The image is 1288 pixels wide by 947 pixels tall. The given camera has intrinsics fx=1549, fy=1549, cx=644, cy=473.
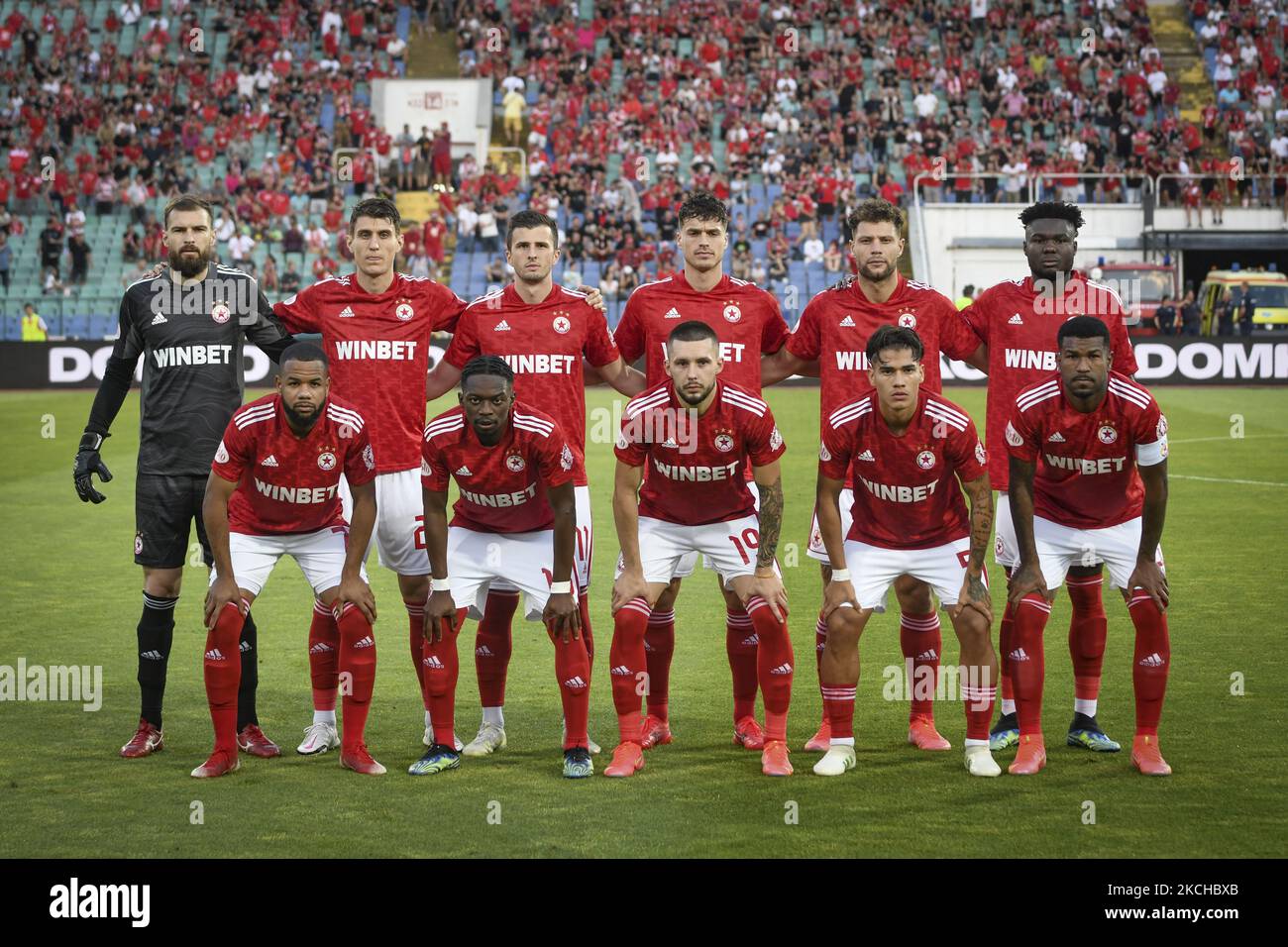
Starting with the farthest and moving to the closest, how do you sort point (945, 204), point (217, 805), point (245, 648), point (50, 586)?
point (945, 204) < point (50, 586) < point (245, 648) < point (217, 805)

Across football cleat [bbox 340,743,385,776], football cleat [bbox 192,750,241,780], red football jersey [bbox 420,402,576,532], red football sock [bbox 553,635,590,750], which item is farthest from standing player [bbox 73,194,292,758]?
red football sock [bbox 553,635,590,750]

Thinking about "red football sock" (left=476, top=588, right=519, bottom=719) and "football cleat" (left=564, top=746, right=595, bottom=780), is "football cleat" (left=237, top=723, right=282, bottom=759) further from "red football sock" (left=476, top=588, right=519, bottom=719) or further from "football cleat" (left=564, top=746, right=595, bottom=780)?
"football cleat" (left=564, top=746, right=595, bottom=780)

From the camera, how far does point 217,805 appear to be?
6.62 meters

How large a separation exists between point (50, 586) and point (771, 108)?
3012 centimetres

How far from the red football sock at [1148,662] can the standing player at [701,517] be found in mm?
1622

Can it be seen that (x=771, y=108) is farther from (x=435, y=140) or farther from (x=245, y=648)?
Result: (x=245, y=648)

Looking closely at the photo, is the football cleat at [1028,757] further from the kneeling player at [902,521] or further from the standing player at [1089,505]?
the kneeling player at [902,521]

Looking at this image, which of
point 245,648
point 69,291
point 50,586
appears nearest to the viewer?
point 245,648

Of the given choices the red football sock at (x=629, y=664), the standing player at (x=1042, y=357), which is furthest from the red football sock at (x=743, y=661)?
the standing player at (x=1042, y=357)

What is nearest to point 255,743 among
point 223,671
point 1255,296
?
point 223,671

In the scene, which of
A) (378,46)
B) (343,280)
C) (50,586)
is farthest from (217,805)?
(378,46)

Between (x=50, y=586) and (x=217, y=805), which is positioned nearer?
A: (x=217, y=805)

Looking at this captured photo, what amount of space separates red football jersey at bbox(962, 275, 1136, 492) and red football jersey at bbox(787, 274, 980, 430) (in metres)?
0.14

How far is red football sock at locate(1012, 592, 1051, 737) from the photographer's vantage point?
7254mm
